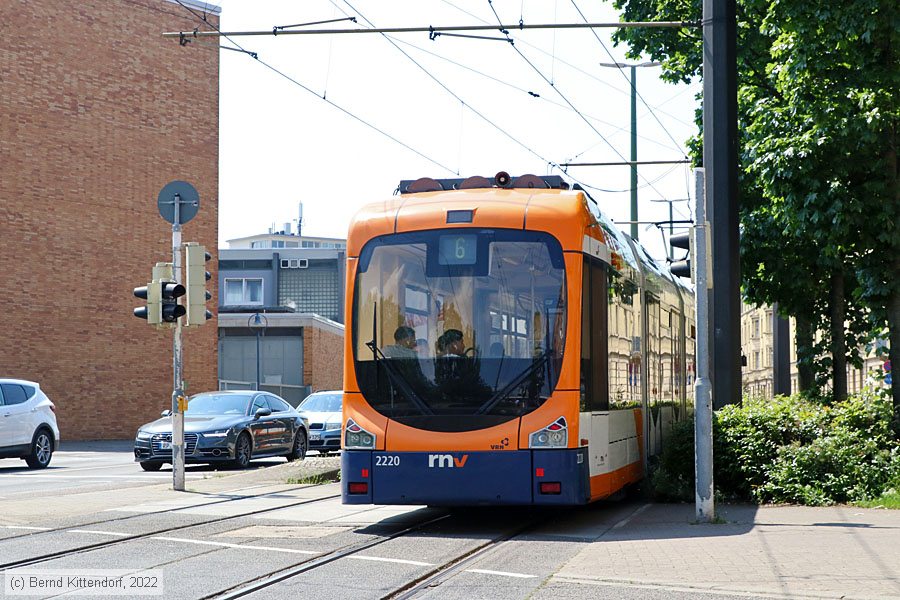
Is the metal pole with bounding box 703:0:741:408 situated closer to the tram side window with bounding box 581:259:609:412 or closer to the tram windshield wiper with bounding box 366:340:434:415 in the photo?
the tram side window with bounding box 581:259:609:412

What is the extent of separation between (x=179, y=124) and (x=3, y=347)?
32.1 ft

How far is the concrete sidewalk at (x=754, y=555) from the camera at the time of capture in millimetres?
8227

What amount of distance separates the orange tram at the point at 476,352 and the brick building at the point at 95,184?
92.5 ft

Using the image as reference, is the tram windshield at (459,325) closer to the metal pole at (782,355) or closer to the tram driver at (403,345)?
the tram driver at (403,345)

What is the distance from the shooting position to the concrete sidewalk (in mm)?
8227

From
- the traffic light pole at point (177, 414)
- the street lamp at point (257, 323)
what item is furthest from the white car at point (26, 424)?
the street lamp at point (257, 323)

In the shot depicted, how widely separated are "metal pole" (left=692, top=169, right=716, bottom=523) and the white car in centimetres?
1438

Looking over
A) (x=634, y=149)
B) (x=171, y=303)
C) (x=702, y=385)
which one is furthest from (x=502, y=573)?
(x=634, y=149)

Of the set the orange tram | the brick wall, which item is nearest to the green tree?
the orange tram

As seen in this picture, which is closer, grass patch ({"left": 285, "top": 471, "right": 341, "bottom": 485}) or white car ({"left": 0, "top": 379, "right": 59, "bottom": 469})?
grass patch ({"left": 285, "top": 471, "right": 341, "bottom": 485})

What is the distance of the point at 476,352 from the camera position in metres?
11.8

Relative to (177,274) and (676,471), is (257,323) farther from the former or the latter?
(676,471)

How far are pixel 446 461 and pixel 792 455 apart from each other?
454 cm

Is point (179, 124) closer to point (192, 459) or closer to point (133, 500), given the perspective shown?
point (192, 459)
